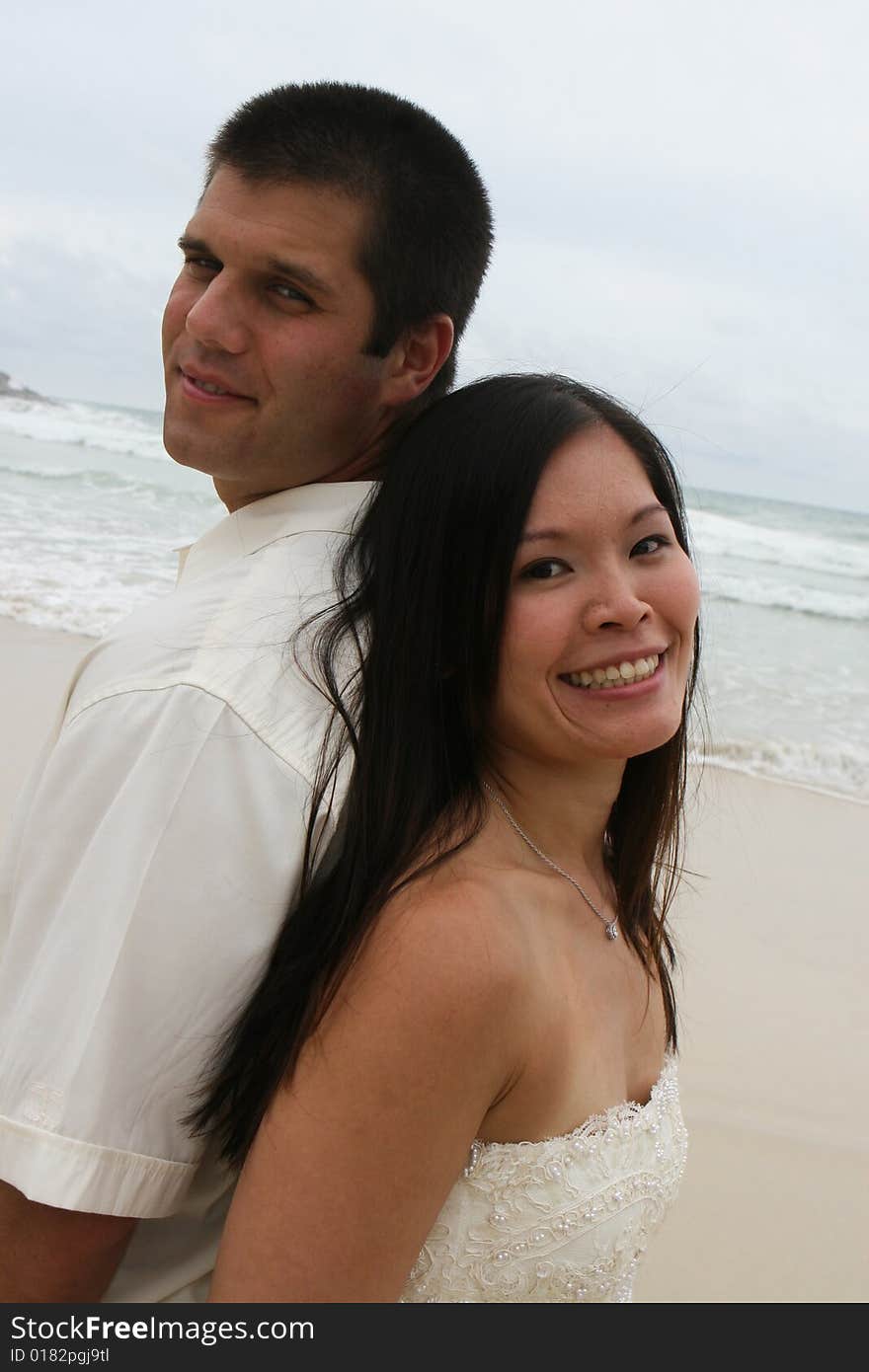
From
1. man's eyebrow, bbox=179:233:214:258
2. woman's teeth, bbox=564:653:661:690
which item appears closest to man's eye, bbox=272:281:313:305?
man's eyebrow, bbox=179:233:214:258

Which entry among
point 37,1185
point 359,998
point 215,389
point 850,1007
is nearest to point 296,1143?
point 359,998

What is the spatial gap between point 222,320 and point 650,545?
803 millimetres

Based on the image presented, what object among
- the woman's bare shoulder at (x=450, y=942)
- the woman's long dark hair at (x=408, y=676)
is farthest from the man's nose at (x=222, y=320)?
the woman's bare shoulder at (x=450, y=942)

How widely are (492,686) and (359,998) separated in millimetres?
546

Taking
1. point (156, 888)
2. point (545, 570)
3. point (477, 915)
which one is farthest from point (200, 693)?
point (545, 570)

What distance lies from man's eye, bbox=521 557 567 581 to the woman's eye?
151 millimetres

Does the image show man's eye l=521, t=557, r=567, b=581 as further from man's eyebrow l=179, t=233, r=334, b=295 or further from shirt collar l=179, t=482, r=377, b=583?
man's eyebrow l=179, t=233, r=334, b=295

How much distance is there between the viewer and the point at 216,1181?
1996 millimetres

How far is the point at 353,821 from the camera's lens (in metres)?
1.86

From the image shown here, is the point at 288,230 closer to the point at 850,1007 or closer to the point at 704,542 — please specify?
the point at 850,1007

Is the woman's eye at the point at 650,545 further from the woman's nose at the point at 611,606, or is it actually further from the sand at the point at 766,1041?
the sand at the point at 766,1041

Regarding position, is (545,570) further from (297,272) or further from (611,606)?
(297,272)

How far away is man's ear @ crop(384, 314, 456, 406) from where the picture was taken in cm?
236

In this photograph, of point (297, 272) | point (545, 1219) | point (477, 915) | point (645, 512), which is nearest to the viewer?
point (477, 915)
